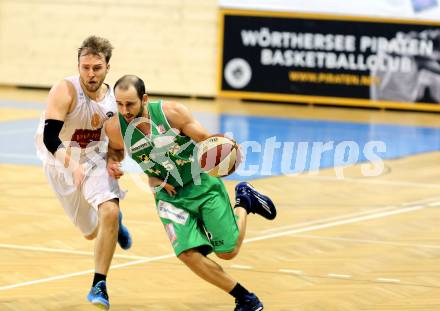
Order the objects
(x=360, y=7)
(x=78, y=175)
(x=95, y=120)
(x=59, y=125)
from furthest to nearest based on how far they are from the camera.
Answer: (x=360, y=7) < (x=95, y=120) < (x=59, y=125) < (x=78, y=175)

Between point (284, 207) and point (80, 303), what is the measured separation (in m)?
Answer: 4.63

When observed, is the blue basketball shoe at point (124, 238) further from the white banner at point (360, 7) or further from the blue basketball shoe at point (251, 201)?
the white banner at point (360, 7)

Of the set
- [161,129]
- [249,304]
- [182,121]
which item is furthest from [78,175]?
[249,304]

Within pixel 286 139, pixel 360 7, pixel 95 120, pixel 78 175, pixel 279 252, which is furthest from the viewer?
pixel 360 7

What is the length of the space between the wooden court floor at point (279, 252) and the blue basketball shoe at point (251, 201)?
667 millimetres

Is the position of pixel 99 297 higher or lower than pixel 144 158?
lower

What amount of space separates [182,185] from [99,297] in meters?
1.01

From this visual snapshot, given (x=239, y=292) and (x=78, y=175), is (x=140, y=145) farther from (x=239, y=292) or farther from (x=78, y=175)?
(x=239, y=292)

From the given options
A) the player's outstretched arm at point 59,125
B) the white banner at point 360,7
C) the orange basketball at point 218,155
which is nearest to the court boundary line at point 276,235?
the player's outstretched arm at point 59,125

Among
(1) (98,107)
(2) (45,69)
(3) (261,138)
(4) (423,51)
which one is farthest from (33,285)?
(2) (45,69)

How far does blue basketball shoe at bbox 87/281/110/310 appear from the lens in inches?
292

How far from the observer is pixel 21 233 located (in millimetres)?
10508

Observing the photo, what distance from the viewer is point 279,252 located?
9906 millimetres

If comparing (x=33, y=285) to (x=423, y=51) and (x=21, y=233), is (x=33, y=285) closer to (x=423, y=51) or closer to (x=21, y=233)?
(x=21, y=233)
